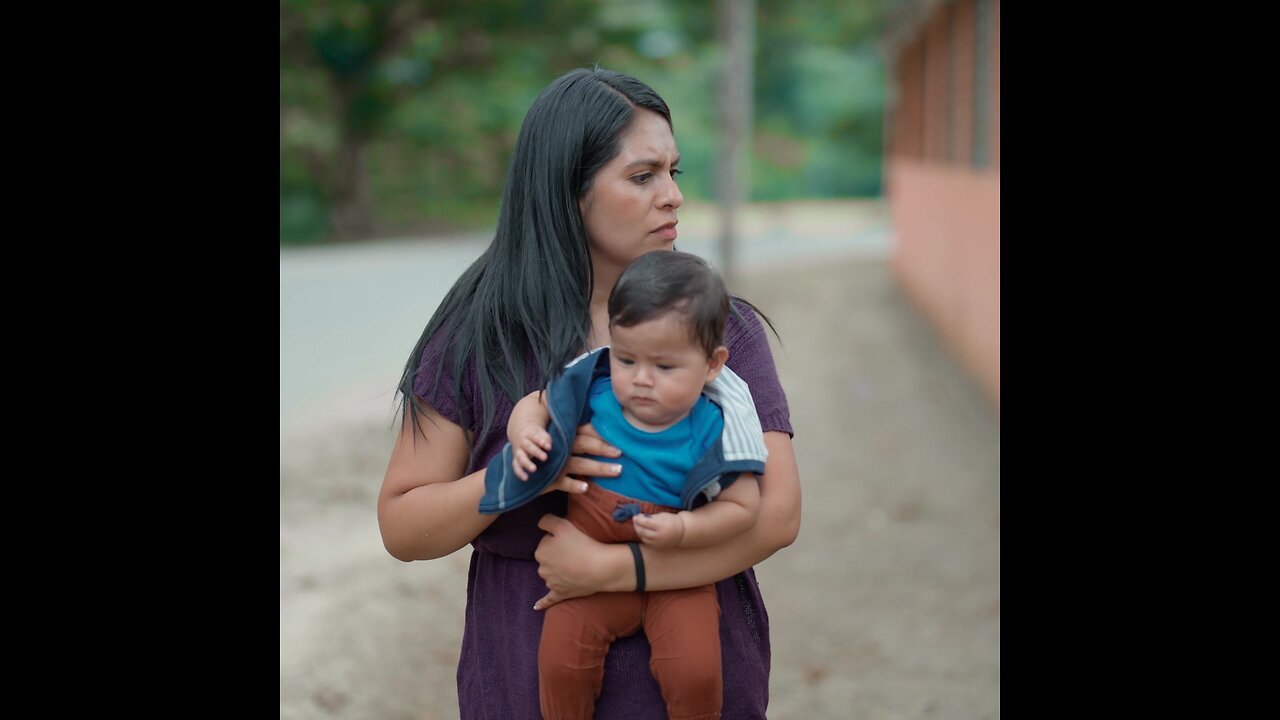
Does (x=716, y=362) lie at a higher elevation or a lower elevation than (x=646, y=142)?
lower

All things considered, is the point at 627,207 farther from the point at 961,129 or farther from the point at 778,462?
the point at 961,129

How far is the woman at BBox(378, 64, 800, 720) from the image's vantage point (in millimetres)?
2125

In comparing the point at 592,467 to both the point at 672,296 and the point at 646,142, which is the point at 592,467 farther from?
the point at 646,142

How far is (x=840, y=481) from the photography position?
8.12m

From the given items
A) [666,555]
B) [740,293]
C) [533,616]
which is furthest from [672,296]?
[740,293]

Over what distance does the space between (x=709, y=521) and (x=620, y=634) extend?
0.90 feet

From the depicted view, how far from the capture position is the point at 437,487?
2105 millimetres

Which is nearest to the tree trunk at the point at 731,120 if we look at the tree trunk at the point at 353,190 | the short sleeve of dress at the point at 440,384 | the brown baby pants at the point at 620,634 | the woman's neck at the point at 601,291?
the tree trunk at the point at 353,190

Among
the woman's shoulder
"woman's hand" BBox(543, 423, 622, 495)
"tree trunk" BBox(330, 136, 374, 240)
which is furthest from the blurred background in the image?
"woman's hand" BBox(543, 423, 622, 495)

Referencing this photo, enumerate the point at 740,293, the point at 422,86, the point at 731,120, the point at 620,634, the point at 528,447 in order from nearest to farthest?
the point at 528,447
the point at 620,634
the point at 740,293
the point at 731,120
the point at 422,86

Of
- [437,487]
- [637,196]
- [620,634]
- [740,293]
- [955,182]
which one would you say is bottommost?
[620,634]

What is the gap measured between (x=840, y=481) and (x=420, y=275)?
10.2 metres

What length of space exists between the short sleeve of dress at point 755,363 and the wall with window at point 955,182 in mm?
7431

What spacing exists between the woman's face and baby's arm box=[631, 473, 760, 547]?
462 millimetres
